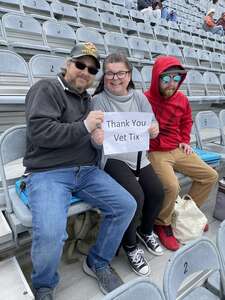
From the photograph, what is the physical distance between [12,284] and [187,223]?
4.12 feet

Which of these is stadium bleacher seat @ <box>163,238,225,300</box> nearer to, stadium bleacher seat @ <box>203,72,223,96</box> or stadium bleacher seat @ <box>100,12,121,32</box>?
stadium bleacher seat @ <box>203,72,223,96</box>

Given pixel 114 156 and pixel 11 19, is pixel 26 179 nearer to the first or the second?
pixel 114 156

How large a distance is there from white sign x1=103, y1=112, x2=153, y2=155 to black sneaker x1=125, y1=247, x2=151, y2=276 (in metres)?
0.65

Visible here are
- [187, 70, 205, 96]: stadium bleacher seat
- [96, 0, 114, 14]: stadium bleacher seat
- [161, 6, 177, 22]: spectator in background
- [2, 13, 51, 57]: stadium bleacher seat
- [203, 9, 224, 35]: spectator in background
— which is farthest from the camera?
[203, 9, 224, 35]: spectator in background

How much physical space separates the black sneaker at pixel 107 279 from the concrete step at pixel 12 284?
43 cm

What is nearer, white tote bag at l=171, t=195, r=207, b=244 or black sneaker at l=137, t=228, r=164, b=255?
black sneaker at l=137, t=228, r=164, b=255

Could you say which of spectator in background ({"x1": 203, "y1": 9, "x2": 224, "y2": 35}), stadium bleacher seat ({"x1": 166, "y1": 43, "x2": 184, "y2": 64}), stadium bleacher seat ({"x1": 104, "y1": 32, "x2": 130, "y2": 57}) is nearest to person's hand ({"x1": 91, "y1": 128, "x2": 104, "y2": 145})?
stadium bleacher seat ({"x1": 104, "y1": 32, "x2": 130, "y2": 57})

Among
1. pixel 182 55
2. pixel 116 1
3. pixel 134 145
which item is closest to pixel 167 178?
pixel 134 145

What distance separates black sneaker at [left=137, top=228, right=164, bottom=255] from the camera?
1.90 metres

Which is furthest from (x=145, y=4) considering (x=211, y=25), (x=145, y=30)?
(x=211, y=25)

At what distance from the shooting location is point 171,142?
88.2 inches

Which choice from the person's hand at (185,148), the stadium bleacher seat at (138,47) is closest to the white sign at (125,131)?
the person's hand at (185,148)

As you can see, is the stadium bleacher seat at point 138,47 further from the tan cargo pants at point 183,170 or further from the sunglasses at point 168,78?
the tan cargo pants at point 183,170

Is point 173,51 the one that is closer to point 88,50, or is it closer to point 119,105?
point 119,105
